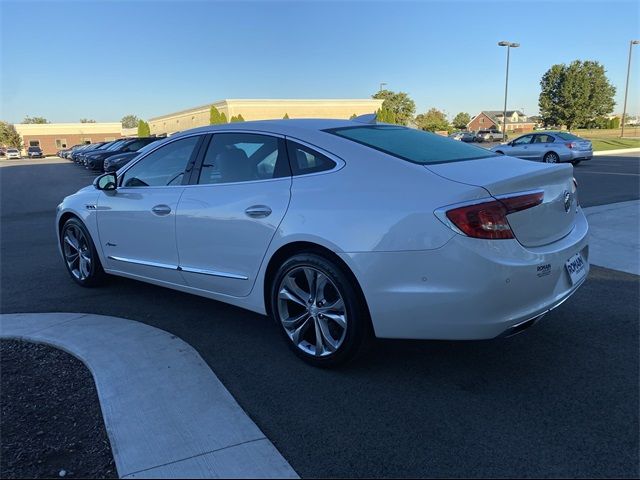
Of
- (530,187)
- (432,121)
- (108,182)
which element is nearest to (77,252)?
(108,182)

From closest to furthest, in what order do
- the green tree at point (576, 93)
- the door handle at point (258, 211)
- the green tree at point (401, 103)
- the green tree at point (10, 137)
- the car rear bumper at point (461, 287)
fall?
1. the car rear bumper at point (461, 287)
2. the door handle at point (258, 211)
3. the green tree at point (576, 93)
4. the green tree at point (10, 137)
5. the green tree at point (401, 103)

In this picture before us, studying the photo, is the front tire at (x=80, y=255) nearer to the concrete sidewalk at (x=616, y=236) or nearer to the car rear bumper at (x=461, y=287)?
the car rear bumper at (x=461, y=287)

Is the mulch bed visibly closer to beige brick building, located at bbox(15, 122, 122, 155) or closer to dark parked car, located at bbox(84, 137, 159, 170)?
dark parked car, located at bbox(84, 137, 159, 170)

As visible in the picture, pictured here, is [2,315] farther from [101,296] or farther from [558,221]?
[558,221]

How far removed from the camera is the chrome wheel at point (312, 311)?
323 centimetres

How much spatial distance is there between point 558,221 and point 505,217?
598 millimetres

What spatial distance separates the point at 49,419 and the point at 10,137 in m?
107

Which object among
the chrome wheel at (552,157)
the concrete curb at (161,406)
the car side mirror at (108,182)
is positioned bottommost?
the chrome wheel at (552,157)

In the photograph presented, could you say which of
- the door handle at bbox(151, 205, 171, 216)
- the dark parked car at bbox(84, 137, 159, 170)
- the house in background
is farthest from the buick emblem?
the house in background

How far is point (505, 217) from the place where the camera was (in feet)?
8.99

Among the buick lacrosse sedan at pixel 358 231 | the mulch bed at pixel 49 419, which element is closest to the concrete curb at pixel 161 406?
the mulch bed at pixel 49 419

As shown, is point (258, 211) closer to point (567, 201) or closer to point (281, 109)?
point (567, 201)

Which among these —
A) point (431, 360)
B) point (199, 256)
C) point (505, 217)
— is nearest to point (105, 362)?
point (199, 256)

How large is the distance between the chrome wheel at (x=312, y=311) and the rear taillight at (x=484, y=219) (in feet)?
2.95
